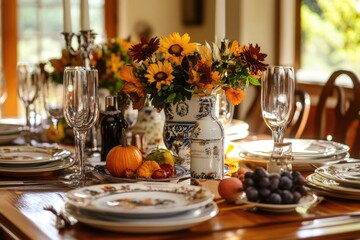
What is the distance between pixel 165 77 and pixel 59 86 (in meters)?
1.06

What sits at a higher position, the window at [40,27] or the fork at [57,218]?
the window at [40,27]

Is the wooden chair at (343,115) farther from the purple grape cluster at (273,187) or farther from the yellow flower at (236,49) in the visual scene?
the purple grape cluster at (273,187)

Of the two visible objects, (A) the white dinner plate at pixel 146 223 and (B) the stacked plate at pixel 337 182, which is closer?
(A) the white dinner plate at pixel 146 223

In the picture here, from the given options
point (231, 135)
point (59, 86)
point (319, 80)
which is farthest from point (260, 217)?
point (319, 80)

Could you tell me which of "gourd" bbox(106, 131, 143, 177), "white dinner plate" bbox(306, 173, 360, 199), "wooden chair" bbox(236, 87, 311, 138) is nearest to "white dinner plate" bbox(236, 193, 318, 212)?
"white dinner plate" bbox(306, 173, 360, 199)

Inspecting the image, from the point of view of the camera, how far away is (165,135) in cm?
218

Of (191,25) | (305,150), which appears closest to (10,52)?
(191,25)

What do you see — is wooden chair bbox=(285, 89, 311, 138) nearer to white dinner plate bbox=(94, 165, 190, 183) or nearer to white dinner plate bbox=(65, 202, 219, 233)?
white dinner plate bbox=(94, 165, 190, 183)

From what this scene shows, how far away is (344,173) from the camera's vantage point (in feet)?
6.20

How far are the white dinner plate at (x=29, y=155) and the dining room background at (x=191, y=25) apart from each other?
261cm

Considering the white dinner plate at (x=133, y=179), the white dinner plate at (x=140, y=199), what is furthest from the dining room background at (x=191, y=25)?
the white dinner plate at (x=140, y=199)

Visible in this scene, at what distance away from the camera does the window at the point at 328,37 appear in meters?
4.48

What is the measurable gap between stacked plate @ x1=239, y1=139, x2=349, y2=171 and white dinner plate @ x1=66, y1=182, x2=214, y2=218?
62cm

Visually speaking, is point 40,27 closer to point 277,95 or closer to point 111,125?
point 111,125
